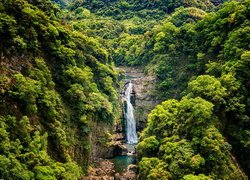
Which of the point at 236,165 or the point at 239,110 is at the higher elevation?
the point at 239,110

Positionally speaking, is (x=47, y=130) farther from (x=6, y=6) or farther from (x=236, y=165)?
(x=236, y=165)

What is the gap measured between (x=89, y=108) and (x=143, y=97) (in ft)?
58.6

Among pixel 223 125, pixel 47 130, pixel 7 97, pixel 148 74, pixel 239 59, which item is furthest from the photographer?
pixel 148 74

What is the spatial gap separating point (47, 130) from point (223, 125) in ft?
56.1

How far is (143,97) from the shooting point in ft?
173

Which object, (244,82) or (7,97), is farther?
(244,82)

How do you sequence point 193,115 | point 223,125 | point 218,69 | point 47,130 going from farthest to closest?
point 218,69
point 223,125
point 193,115
point 47,130

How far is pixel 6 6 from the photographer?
29.3 metres

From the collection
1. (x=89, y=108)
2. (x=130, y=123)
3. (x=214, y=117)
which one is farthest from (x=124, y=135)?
(x=214, y=117)

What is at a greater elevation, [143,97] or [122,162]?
[143,97]

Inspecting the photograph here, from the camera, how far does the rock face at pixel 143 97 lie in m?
50.9

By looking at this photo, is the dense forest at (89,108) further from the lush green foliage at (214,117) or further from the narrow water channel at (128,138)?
A: the narrow water channel at (128,138)

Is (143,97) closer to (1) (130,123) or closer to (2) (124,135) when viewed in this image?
(1) (130,123)

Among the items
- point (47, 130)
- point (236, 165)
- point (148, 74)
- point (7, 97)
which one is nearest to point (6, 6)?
point (7, 97)
